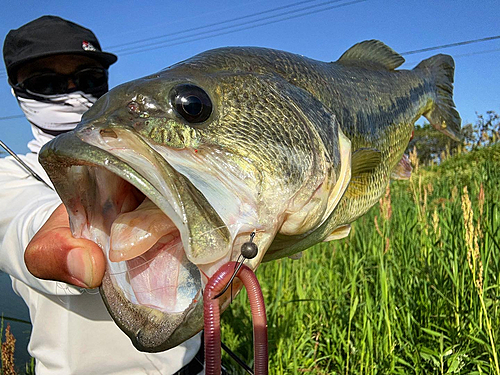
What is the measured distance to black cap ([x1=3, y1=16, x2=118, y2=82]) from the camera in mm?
2115

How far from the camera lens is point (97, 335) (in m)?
1.86

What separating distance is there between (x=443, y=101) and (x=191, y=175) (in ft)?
8.28

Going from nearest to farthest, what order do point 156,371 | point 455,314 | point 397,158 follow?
1. point 156,371
2. point 397,158
3. point 455,314

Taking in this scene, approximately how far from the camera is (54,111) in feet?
7.11

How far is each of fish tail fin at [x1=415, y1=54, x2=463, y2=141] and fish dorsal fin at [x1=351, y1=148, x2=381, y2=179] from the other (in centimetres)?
144

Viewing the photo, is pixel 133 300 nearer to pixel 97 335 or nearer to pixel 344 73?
pixel 97 335

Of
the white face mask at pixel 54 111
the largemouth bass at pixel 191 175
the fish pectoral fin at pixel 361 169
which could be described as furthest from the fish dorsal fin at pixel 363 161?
the white face mask at pixel 54 111

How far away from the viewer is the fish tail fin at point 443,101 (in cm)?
287

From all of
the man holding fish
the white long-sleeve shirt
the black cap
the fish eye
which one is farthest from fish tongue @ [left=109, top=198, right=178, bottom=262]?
the black cap

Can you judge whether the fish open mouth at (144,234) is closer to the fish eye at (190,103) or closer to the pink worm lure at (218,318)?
the pink worm lure at (218,318)

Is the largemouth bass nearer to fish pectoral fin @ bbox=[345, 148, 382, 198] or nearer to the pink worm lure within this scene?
the pink worm lure

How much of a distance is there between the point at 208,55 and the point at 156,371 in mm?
1381

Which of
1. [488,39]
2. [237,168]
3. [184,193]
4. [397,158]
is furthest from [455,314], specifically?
[488,39]

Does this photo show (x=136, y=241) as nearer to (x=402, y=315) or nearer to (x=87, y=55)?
(x=87, y=55)
